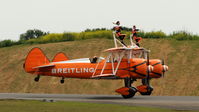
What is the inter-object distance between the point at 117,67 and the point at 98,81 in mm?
12976

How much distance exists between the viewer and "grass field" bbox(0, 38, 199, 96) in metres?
39.9

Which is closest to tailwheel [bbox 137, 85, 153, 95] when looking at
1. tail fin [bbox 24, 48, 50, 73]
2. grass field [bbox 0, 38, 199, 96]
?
grass field [bbox 0, 38, 199, 96]

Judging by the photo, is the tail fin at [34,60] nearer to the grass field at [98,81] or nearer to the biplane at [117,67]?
the biplane at [117,67]

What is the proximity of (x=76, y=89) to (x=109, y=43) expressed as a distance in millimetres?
12503

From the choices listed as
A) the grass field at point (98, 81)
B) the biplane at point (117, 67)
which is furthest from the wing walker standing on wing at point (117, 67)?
the grass field at point (98, 81)

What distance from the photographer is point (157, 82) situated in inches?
1615

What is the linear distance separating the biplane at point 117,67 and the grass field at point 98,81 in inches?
313

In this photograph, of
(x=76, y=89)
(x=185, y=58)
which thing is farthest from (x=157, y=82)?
(x=76, y=89)

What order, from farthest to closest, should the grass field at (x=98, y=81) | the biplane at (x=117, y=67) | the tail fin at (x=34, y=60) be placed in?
the grass field at (x=98, y=81) < the tail fin at (x=34, y=60) < the biplane at (x=117, y=67)

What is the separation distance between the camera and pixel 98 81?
4406cm

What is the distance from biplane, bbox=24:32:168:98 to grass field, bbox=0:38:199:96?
7.95m

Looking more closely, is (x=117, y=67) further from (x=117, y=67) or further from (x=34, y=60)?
(x=34, y=60)

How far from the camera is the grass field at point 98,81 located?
39875mm

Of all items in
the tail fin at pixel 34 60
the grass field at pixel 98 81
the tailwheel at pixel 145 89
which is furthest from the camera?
the grass field at pixel 98 81
